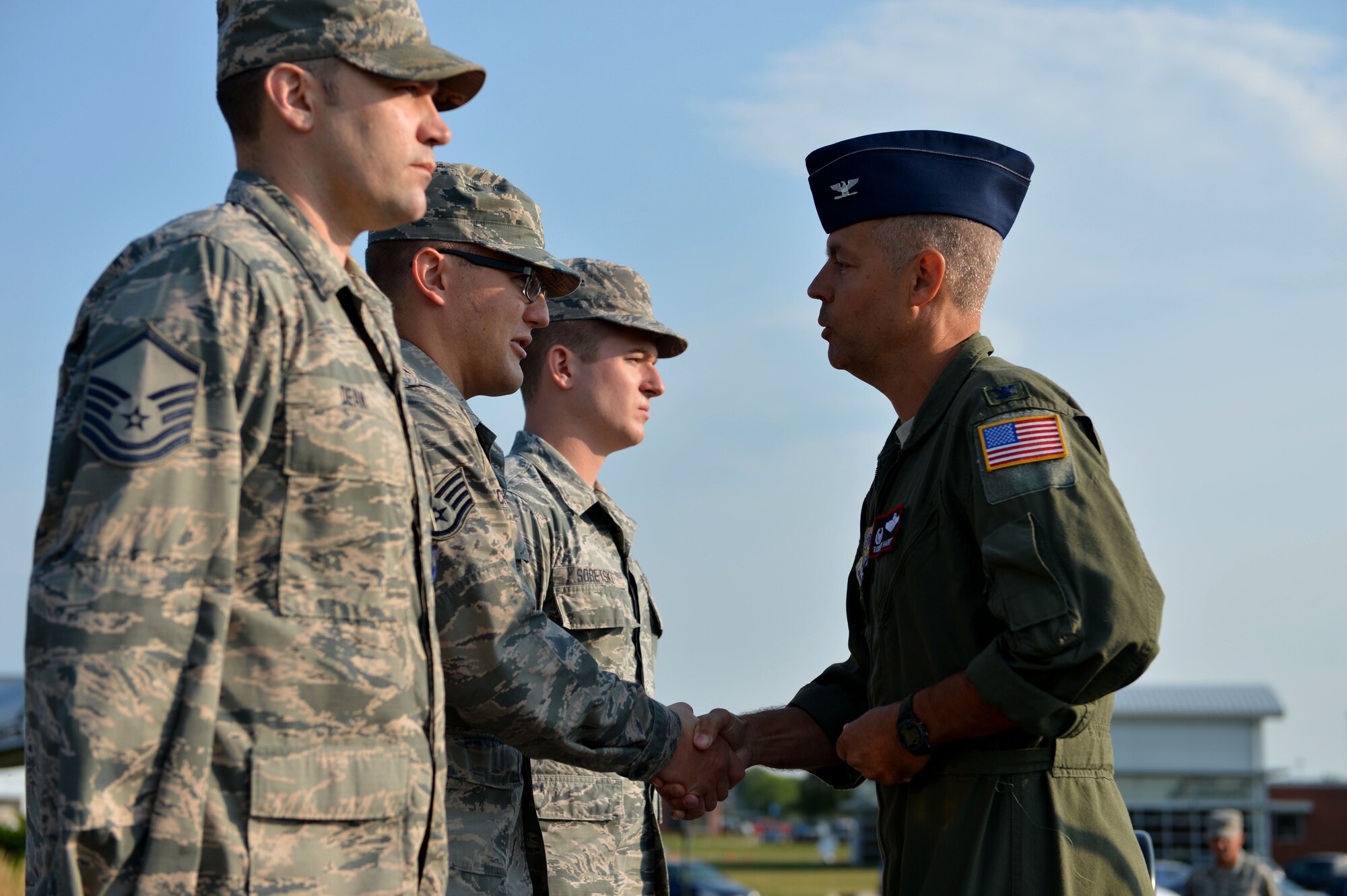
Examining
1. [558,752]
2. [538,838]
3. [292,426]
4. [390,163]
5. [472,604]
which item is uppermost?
[390,163]

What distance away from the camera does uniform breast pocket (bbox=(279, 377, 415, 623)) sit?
2.33m

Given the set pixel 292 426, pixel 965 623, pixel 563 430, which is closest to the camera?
pixel 292 426

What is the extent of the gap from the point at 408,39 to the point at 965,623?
1.90 metres

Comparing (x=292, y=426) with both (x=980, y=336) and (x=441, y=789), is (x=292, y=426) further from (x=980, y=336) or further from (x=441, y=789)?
(x=980, y=336)

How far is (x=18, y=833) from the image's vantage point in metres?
17.1

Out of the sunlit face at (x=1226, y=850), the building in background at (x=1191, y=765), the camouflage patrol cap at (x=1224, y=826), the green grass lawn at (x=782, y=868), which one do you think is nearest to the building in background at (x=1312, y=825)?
the building in background at (x=1191, y=765)

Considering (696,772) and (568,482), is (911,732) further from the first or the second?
(568,482)

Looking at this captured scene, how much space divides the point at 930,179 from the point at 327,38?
6.27ft

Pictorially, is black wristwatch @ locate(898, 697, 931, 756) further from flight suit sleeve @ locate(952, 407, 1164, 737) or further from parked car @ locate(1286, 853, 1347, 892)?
parked car @ locate(1286, 853, 1347, 892)

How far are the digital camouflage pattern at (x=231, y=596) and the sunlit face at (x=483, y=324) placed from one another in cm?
158

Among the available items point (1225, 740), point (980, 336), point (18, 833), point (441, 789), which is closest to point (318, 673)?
point (441, 789)

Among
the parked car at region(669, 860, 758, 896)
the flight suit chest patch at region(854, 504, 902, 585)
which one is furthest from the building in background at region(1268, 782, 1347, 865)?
the flight suit chest patch at region(854, 504, 902, 585)

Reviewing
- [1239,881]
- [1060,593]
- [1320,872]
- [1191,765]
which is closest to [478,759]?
[1060,593]

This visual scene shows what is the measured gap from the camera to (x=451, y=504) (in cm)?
339
